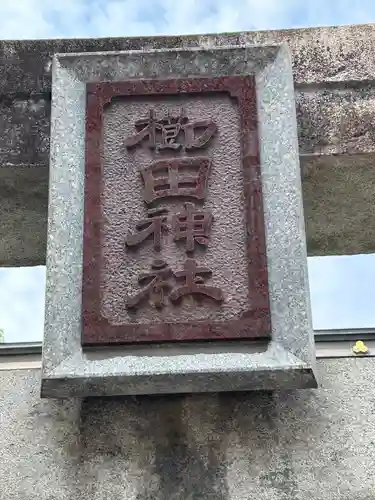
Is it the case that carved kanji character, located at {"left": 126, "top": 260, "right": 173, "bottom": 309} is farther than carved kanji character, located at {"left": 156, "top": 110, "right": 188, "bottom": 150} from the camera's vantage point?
No

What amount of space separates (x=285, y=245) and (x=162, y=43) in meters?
1.16

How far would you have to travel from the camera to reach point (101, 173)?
2.81m

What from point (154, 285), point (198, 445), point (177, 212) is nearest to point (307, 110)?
point (177, 212)

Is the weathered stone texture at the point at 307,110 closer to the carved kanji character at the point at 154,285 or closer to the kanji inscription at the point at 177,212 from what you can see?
the kanji inscription at the point at 177,212

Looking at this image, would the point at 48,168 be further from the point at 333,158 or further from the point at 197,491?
the point at 197,491

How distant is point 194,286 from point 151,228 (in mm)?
278

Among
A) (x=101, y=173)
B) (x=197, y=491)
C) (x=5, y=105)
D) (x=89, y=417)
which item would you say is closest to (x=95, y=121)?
(x=101, y=173)

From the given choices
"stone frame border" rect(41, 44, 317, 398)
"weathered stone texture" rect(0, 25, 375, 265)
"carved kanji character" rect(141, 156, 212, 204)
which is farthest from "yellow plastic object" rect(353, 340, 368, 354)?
"carved kanji character" rect(141, 156, 212, 204)

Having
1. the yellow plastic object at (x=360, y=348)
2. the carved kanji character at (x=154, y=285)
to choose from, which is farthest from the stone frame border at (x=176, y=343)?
the yellow plastic object at (x=360, y=348)

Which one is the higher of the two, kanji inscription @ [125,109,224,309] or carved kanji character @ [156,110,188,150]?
carved kanji character @ [156,110,188,150]

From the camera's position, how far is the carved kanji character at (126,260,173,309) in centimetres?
259

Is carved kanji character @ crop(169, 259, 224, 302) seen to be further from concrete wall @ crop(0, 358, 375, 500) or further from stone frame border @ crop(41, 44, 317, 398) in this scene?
concrete wall @ crop(0, 358, 375, 500)

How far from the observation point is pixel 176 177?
2791 millimetres

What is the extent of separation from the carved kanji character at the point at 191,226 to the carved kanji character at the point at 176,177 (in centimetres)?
7
